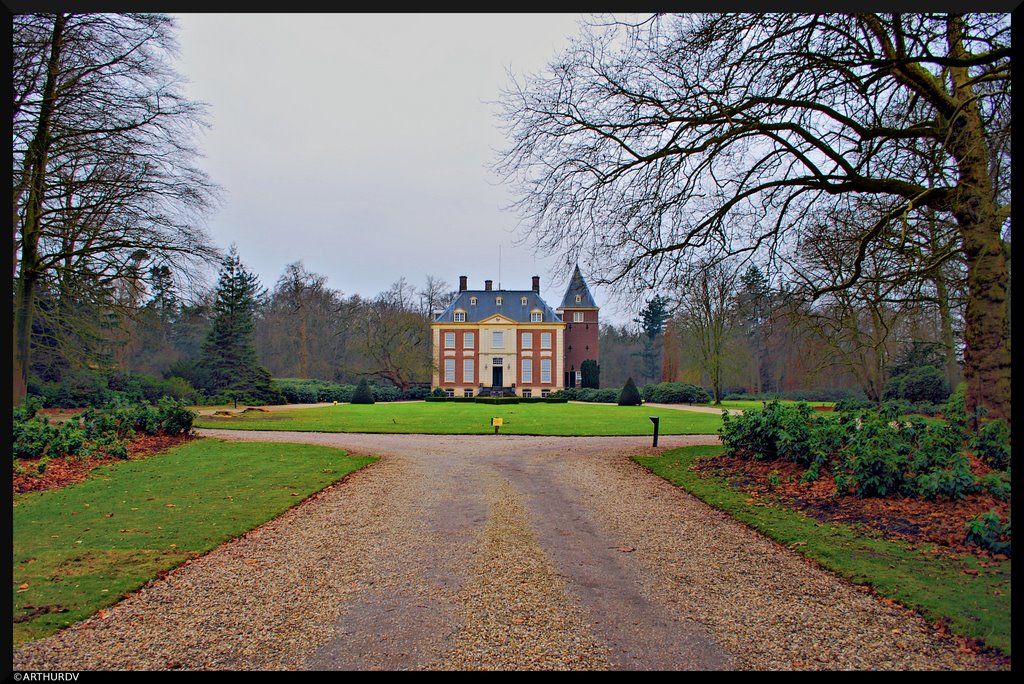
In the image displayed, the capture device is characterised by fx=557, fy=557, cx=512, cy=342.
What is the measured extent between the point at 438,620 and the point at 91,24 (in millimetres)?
9845

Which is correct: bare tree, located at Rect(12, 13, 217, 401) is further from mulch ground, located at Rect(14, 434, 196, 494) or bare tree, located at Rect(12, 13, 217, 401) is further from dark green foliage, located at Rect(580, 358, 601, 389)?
dark green foliage, located at Rect(580, 358, 601, 389)

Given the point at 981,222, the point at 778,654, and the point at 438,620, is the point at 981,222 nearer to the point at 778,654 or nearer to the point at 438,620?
the point at 778,654

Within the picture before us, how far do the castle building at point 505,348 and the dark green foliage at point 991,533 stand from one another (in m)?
38.9

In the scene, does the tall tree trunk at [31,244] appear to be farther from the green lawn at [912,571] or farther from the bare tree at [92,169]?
the green lawn at [912,571]

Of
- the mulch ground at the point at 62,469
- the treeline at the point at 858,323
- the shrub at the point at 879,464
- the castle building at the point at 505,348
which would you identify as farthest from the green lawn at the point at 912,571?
the castle building at the point at 505,348

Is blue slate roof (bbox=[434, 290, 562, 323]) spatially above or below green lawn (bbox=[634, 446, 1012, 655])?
above

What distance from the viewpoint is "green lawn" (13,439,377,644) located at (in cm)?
424

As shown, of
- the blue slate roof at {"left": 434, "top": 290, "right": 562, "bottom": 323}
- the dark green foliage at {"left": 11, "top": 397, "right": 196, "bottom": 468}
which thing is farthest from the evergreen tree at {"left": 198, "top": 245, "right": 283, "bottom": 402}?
the blue slate roof at {"left": 434, "top": 290, "right": 562, "bottom": 323}

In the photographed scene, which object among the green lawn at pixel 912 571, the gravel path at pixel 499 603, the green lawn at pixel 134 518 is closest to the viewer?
the gravel path at pixel 499 603

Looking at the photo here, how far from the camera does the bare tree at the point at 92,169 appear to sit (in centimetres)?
896

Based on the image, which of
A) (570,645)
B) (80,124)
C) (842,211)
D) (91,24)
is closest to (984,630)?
(570,645)

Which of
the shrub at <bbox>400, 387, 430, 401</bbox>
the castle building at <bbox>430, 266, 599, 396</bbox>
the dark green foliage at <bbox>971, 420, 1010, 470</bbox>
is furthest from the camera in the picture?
the castle building at <bbox>430, 266, 599, 396</bbox>

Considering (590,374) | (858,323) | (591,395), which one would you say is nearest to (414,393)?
(591,395)

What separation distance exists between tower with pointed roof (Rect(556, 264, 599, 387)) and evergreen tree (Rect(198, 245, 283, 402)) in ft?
87.4
